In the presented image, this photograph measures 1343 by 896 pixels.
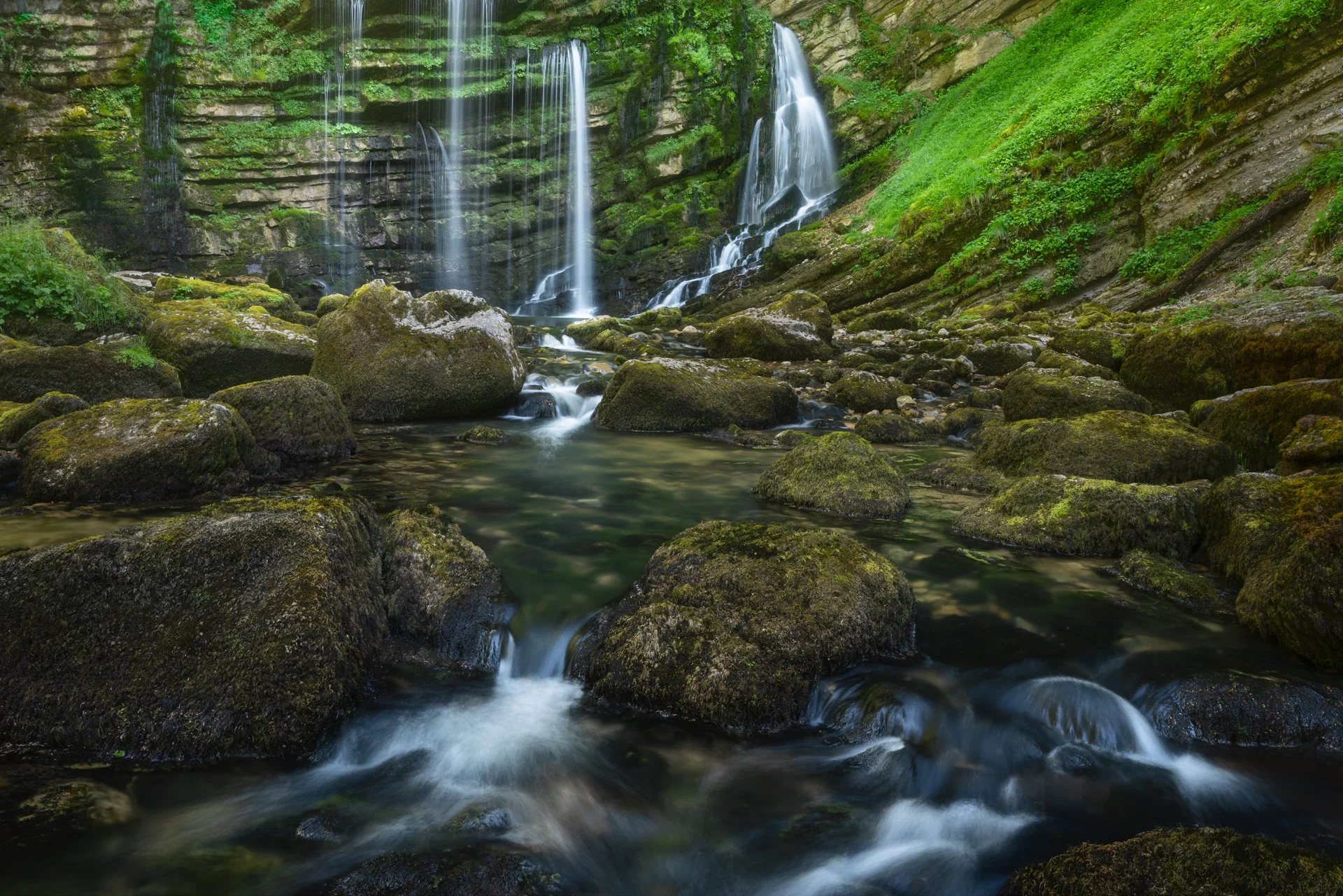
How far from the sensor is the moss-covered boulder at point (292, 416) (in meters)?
6.68

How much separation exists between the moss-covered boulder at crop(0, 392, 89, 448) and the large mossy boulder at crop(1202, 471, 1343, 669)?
329 inches

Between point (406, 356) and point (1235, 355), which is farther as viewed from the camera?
Result: point (406, 356)

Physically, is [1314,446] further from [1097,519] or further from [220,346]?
[220,346]

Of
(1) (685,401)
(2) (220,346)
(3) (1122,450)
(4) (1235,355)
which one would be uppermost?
(4) (1235,355)

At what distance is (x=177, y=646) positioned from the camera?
299 cm

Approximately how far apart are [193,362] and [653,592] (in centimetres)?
813

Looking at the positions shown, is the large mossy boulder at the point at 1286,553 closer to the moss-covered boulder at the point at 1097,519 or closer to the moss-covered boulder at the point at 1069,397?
the moss-covered boulder at the point at 1097,519

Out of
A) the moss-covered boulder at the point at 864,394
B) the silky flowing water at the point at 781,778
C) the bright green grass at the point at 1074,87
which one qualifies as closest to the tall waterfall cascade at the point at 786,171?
the bright green grass at the point at 1074,87

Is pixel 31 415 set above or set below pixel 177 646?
above

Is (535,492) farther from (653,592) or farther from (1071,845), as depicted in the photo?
(1071,845)

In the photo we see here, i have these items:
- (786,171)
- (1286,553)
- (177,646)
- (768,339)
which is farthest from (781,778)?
(786,171)

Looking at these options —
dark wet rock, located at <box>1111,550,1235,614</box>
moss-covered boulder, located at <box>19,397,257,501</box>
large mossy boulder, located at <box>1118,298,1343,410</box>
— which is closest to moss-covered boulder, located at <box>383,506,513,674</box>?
moss-covered boulder, located at <box>19,397,257,501</box>

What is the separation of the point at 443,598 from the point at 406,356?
6205 millimetres

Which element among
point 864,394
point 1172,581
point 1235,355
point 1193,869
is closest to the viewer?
point 1193,869
